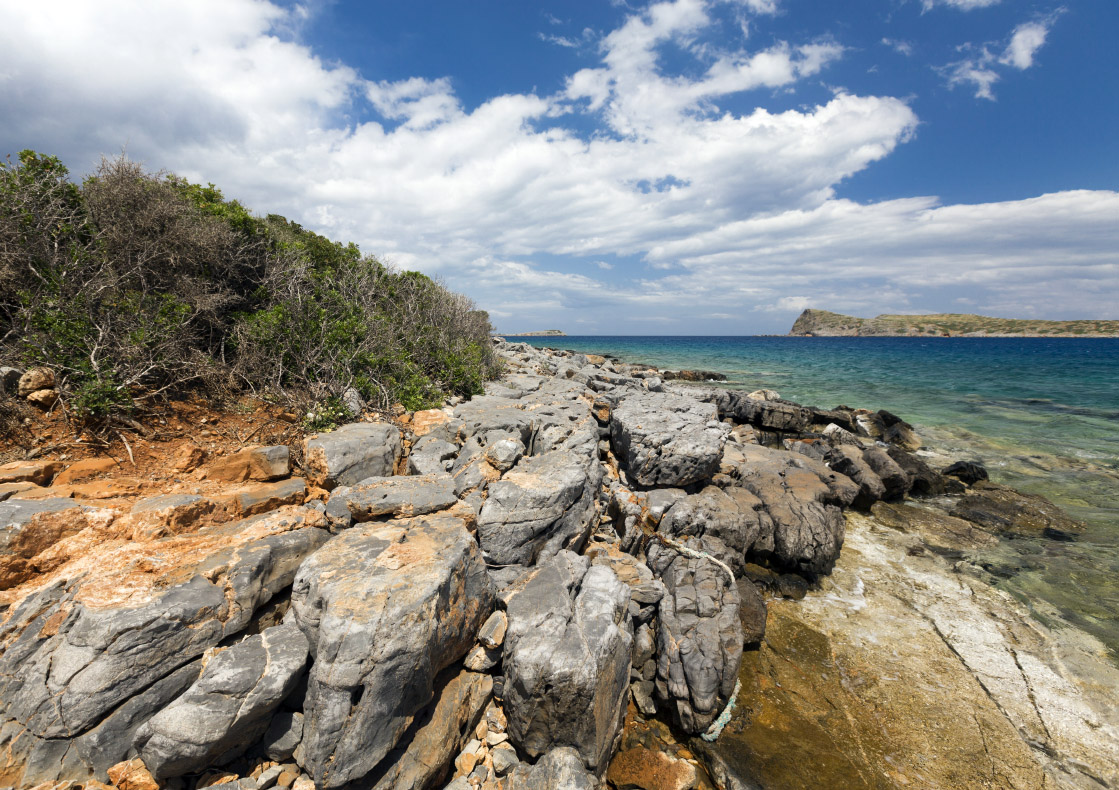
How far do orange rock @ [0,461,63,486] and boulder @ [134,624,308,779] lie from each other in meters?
3.77

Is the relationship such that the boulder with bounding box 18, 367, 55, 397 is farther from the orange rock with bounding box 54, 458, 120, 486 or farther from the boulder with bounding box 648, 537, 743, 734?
the boulder with bounding box 648, 537, 743, 734

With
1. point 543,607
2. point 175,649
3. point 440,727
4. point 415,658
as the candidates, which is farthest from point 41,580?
point 543,607

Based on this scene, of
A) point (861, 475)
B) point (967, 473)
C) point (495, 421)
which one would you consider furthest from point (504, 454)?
point (967, 473)

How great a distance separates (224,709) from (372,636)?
1379 millimetres

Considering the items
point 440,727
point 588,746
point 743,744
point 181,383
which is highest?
point 181,383

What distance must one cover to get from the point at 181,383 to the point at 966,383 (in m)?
49.1

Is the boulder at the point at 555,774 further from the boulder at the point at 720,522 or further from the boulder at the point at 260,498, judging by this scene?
the boulder at the point at 720,522

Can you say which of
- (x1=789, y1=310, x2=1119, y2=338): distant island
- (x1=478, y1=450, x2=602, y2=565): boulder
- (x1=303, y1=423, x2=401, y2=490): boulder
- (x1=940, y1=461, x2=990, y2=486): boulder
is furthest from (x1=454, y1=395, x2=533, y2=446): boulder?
(x1=789, y1=310, x2=1119, y2=338): distant island

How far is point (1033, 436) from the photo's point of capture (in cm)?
1911

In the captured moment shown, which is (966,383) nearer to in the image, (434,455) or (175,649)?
(434,455)

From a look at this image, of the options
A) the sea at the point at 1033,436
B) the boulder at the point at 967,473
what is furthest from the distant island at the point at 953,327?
the boulder at the point at 967,473

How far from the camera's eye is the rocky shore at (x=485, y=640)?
3701 millimetres

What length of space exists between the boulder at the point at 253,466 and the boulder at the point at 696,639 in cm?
622

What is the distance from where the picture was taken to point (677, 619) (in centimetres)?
620
